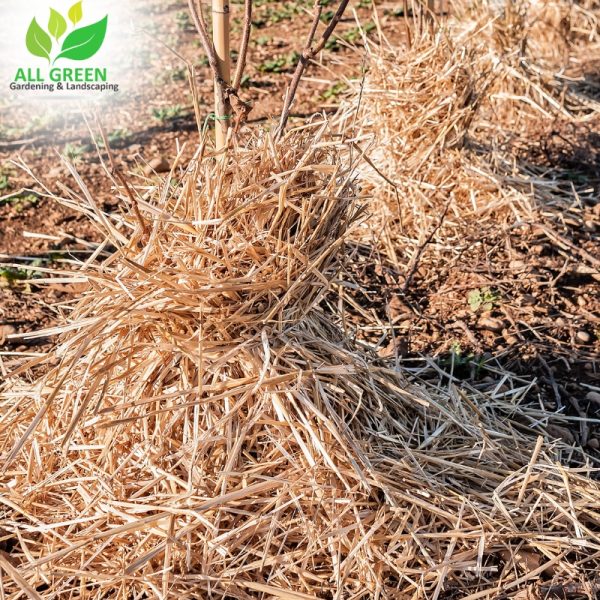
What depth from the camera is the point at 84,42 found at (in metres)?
5.11

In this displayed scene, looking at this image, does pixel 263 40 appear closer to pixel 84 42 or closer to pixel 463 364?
pixel 84 42

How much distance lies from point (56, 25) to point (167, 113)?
2.62ft

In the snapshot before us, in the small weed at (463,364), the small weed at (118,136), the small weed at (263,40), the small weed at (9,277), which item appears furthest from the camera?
the small weed at (263,40)

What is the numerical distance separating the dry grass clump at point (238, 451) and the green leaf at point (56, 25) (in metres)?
3.15

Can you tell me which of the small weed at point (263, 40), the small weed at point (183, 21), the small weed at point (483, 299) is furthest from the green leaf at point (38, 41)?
the small weed at point (483, 299)

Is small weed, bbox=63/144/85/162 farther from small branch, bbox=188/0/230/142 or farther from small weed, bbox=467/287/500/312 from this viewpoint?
small branch, bbox=188/0/230/142

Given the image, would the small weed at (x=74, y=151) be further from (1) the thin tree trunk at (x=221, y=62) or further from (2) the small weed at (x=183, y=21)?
(1) the thin tree trunk at (x=221, y=62)

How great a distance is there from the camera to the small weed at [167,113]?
4.88 m

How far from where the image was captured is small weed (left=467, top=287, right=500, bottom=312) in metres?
3.25

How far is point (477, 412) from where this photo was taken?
2482 mm

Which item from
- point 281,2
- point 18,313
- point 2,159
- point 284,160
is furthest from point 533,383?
point 281,2

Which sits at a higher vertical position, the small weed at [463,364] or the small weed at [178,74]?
the small weed at [178,74]

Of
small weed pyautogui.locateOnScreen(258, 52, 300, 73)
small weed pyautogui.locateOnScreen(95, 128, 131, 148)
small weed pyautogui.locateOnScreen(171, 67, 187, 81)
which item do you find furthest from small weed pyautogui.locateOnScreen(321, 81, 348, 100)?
small weed pyautogui.locateOnScreen(95, 128, 131, 148)

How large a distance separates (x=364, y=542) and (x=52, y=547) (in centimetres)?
73
